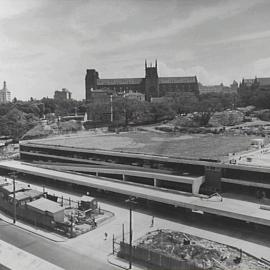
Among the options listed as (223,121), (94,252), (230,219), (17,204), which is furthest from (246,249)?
(223,121)

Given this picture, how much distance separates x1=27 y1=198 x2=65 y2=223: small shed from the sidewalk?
7.28 meters

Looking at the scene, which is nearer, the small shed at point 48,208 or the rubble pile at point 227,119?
the small shed at point 48,208

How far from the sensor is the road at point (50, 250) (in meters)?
31.4

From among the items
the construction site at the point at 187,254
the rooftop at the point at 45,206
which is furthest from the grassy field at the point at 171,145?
the rooftop at the point at 45,206

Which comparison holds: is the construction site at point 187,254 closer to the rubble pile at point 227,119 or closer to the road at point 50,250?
the road at point 50,250

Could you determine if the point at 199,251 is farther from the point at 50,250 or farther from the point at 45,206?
the point at 45,206

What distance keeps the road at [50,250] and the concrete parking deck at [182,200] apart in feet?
43.7

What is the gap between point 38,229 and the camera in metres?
40.5

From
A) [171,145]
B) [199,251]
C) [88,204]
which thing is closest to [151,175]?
[88,204]

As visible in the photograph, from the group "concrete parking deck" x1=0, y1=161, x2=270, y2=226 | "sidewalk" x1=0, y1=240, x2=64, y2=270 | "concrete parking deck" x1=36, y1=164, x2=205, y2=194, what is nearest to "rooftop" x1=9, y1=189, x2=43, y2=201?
"concrete parking deck" x1=0, y1=161, x2=270, y2=226

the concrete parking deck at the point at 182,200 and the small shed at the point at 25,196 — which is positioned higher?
the concrete parking deck at the point at 182,200

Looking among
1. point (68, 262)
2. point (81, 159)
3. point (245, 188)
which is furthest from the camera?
point (81, 159)

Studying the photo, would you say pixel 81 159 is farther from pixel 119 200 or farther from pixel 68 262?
pixel 68 262

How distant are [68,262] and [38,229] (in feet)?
33.2
